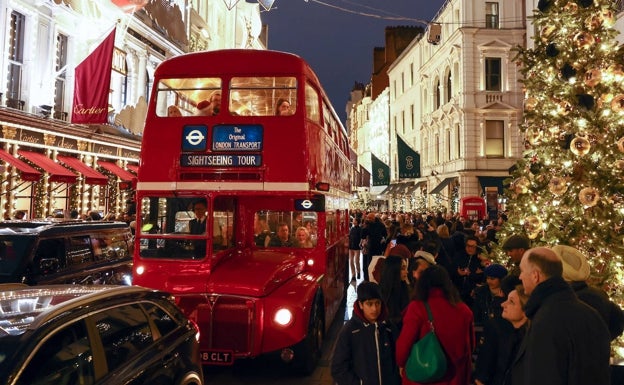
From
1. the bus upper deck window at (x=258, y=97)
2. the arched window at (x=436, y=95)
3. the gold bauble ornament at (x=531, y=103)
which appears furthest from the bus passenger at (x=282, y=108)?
the arched window at (x=436, y=95)

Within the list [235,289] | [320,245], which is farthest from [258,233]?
[235,289]

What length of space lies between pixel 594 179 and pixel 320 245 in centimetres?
395

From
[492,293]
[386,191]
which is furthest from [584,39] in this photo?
[386,191]

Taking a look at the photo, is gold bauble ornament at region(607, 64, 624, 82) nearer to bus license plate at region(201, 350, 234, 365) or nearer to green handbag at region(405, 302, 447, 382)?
green handbag at region(405, 302, 447, 382)

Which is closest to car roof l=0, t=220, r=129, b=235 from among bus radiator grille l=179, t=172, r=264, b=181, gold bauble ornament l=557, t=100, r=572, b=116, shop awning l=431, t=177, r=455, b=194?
bus radiator grille l=179, t=172, r=264, b=181

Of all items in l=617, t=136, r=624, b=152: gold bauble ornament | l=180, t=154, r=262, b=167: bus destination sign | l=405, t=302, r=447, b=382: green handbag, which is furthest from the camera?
l=180, t=154, r=262, b=167: bus destination sign

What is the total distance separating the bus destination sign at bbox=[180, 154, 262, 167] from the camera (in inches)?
279

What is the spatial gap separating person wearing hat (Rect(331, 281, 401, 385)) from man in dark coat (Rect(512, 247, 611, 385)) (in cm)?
128

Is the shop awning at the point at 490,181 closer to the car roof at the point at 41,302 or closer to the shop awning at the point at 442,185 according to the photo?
the shop awning at the point at 442,185

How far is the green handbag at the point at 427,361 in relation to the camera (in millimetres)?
3574

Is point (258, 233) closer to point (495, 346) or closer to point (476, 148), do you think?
point (495, 346)

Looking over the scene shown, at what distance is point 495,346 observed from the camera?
12.8 feet

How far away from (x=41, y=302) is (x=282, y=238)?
469 centimetres

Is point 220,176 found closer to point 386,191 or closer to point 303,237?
point 303,237
